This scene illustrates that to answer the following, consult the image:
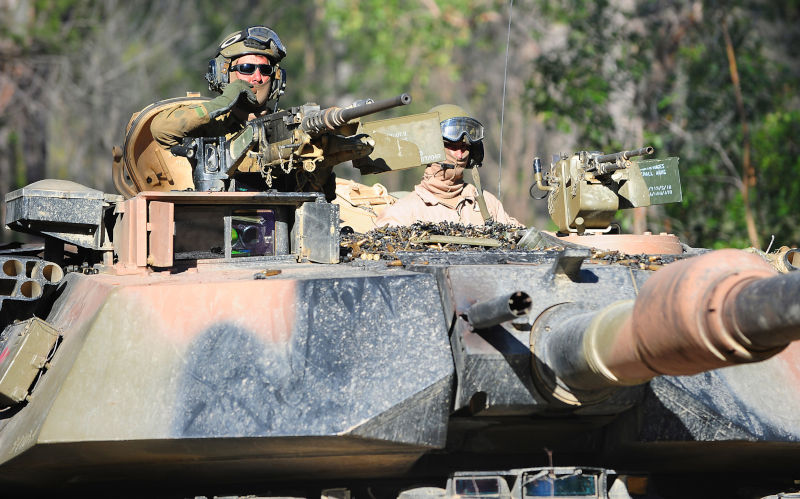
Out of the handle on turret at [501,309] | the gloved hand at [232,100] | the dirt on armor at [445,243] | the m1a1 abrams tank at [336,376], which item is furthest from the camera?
the gloved hand at [232,100]

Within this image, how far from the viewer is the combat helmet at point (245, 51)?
8695 millimetres

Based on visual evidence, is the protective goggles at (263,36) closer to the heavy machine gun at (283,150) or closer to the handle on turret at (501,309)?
the heavy machine gun at (283,150)

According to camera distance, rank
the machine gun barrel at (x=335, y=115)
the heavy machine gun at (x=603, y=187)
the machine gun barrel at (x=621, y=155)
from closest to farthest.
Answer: the machine gun barrel at (x=335, y=115)
the machine gun barrel at (x=621, y=155)
the heavy machine gun at (x=603, y=187)

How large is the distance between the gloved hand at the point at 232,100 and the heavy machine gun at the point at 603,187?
7.63ft

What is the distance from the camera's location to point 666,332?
4.54 metres

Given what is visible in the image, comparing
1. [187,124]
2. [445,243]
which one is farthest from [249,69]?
[445,243]

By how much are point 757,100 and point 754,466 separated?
38.3 feet

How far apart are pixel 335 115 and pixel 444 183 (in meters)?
2.94

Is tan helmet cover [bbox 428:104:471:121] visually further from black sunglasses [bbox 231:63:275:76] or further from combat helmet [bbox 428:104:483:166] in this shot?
black sunglasses [bbox 231:63:275:76]

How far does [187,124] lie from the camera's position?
761cm

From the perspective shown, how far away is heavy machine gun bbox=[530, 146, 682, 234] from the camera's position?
320 inches

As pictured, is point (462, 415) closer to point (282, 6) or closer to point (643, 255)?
Result: point (643, 255)

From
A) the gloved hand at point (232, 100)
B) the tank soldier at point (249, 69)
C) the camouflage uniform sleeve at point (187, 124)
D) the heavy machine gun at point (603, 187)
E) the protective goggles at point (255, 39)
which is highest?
the protective goggles at point (255, 39)

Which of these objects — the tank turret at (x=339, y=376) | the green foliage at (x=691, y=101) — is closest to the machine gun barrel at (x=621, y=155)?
the tank turret at (x=339, y=376)
